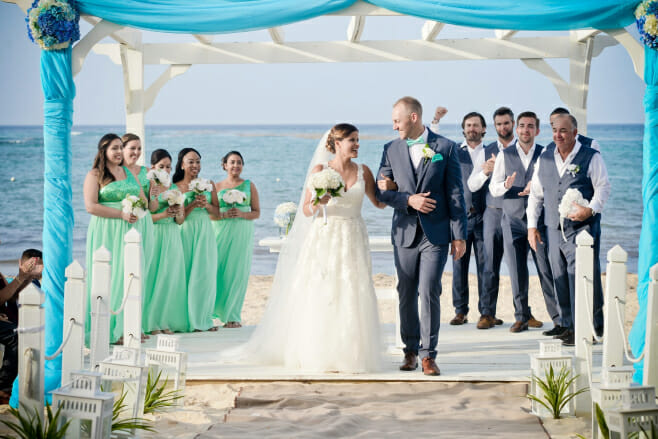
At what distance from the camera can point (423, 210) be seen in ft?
18.2

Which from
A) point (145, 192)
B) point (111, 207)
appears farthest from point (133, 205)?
point (145, 192)

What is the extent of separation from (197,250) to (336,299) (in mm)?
2217

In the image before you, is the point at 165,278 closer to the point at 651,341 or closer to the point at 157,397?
the point at 157,397

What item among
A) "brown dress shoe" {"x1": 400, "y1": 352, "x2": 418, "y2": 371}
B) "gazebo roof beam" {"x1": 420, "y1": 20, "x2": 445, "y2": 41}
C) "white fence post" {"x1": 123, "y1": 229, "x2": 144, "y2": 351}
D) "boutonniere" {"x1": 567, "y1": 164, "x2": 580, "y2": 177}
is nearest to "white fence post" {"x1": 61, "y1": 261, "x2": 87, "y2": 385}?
"white fence post" {"x1": 123, "y1": 229, "x2": 144, "y2": 351}

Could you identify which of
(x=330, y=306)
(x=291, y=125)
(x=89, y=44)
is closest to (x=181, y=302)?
(x=330, y=306)

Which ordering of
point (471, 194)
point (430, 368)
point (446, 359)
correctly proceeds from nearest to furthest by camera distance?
1. point (430, 368)
2. point (446, 359)
3. point (471, 194)

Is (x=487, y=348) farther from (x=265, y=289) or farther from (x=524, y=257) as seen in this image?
(x=265, y=289)

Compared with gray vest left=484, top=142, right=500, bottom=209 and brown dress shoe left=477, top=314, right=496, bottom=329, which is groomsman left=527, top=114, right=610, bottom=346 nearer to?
gray vest left=484, top=142, right=500, bottom=209

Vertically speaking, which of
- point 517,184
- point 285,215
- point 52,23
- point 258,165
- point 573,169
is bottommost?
point 285,215

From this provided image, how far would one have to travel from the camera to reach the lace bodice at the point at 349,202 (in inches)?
228

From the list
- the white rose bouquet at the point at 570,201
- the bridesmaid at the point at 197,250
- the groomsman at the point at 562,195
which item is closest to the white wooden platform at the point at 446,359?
the bridesmaid at the point at 197,250

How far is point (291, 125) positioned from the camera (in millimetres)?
34906

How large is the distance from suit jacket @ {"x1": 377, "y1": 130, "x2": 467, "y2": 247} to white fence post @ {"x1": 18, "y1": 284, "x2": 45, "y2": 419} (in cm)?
265

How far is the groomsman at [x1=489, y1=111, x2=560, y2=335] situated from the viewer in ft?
23.3
